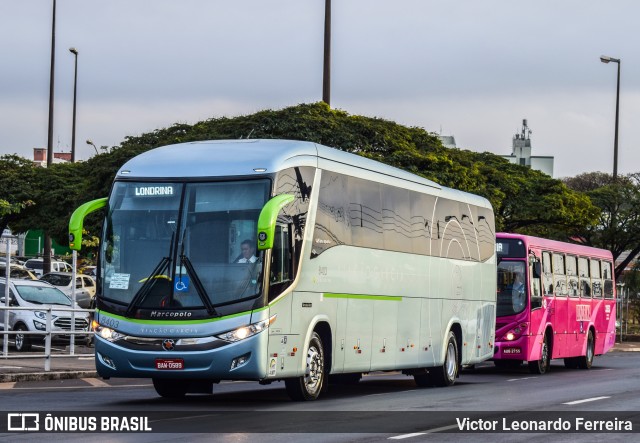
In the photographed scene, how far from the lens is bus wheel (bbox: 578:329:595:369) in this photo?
35.1 metres

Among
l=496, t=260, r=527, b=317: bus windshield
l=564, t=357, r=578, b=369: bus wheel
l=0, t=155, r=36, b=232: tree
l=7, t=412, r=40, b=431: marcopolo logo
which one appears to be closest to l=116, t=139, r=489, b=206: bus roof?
l=7, t=412, r=40, b=431: marcopolo logo

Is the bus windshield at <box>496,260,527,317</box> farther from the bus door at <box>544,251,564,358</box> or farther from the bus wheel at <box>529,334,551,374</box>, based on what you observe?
the bus wheel at <box>529,334,551,374</box>

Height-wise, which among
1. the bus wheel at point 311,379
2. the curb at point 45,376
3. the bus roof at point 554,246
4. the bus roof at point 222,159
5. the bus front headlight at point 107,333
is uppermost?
the bus roof at point 222,159

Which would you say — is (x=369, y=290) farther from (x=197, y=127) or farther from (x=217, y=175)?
(x=197, y=127)

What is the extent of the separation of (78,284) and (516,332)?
26.2m

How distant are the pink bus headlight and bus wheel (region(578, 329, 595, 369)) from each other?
18.1 feet

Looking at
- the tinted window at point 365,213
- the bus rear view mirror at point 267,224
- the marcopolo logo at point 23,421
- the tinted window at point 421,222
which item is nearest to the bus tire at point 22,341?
the tinted window at point 421,222

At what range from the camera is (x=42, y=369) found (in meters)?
24.3

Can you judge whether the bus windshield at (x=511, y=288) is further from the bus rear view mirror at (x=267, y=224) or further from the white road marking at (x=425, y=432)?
the white road marking at (x=425, y=432)

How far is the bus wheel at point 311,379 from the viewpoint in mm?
18188

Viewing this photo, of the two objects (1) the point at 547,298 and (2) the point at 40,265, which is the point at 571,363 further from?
(2) the point at 40,265

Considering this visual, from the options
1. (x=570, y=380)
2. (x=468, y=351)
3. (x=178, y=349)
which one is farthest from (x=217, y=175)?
(x=570, y=380)

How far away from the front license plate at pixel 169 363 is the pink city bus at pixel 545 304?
14700 mm

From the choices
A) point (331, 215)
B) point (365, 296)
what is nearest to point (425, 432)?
point (331, 215)
